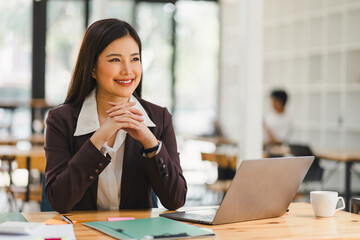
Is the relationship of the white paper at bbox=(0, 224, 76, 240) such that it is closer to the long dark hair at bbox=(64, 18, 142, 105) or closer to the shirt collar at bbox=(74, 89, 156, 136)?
the shirt collar at bbox=(74, 89, 156, 136)

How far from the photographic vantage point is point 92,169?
1968 millimetres

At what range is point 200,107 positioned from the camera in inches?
422

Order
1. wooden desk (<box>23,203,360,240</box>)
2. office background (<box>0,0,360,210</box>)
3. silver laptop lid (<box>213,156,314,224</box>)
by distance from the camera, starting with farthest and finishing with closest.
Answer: office background (<box>0,0,360,210</box>)
silver laptop lid (<box>213,156,314,224</box>)
wooden desk (<box>23,203,360,240</box>)

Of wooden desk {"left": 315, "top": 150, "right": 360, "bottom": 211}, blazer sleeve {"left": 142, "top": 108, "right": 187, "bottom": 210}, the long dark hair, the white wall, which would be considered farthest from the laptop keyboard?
wooden desk {"left": 315, "top": 150, "right": 360, "bottom": 211}

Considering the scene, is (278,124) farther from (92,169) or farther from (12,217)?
(12,217)

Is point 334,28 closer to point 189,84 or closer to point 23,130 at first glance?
point 189,84

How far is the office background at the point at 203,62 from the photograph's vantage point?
7.70 meters

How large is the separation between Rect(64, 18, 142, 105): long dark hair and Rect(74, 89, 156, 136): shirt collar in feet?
0.11

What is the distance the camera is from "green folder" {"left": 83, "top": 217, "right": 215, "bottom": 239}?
1.52m

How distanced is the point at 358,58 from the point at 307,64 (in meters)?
1.11

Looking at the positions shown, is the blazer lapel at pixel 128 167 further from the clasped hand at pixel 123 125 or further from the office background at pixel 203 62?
the office background at pixel 203 62

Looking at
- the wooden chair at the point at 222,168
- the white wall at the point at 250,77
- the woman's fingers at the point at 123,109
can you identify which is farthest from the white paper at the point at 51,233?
the wooden chair at the point at 222,168

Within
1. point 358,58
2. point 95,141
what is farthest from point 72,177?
point 358,58

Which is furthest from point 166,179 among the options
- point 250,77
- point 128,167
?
point 250,77
